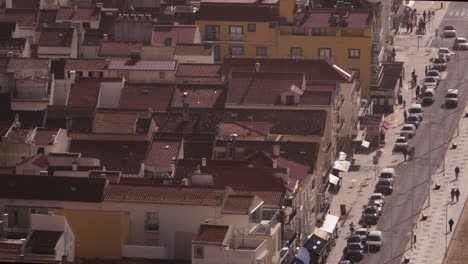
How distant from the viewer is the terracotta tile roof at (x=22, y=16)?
89250mm

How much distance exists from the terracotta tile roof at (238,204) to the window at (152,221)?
6.49ft

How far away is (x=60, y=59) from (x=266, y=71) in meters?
7.51

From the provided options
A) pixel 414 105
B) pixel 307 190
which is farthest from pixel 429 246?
pixel 414 105

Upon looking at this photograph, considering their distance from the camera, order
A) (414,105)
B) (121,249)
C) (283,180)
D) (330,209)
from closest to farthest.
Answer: (121,249) → (283,180) → (330,209) → (414,105)

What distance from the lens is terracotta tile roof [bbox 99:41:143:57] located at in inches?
3319

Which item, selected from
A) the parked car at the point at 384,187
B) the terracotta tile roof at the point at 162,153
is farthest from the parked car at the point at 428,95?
the terracotta tile roof at the point at 162,153

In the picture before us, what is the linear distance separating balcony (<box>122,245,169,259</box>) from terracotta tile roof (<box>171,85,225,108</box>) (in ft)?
51.7

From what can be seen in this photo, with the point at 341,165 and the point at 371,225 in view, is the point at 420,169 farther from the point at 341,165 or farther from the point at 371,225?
the point at 371,225

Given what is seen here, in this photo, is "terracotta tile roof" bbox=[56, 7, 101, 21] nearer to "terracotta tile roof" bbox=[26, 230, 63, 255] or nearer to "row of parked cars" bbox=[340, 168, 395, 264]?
"row of parked cars" bbox=[340, 168, 395, 264]

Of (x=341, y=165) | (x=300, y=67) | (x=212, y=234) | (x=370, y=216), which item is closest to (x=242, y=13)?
(x=300, y=67)

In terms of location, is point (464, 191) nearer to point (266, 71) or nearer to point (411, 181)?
point (411, 181)

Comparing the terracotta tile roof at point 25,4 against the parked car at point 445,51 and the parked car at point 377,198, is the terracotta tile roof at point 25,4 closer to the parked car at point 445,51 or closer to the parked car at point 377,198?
the parked car at point 445,51

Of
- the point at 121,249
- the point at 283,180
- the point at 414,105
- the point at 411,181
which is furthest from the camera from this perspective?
the point at 414,105

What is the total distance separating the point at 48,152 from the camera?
231ft
